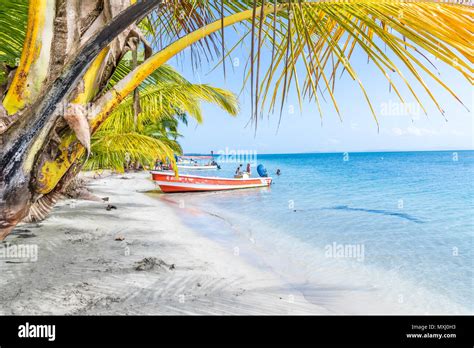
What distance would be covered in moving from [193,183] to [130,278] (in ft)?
40.9

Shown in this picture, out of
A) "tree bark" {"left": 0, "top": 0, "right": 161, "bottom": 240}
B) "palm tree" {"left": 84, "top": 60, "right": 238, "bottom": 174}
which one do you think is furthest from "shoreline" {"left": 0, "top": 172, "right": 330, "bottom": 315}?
"tree bark" {"left": 0, "top": 0, "right": 161, "bottom": 240}

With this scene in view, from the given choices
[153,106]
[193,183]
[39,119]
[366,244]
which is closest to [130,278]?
[39,119]

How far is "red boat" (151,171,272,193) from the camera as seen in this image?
1540 centimetres

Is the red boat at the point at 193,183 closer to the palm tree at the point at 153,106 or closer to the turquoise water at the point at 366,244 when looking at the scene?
the turquoise water at the point at 366,244

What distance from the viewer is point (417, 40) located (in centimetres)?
130

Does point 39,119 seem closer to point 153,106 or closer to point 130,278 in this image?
point 130,278

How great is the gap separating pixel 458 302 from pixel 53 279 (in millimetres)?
5338

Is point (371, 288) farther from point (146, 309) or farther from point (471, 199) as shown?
point (471, 199)

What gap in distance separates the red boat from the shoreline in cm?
895

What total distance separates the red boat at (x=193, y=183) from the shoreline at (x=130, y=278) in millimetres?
8952

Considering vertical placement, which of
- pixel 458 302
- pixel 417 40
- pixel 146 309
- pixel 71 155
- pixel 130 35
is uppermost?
pixel 130 35

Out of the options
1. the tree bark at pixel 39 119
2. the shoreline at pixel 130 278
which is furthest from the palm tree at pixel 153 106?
the tree bark at pixel 39 119

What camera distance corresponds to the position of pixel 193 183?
628 inches
